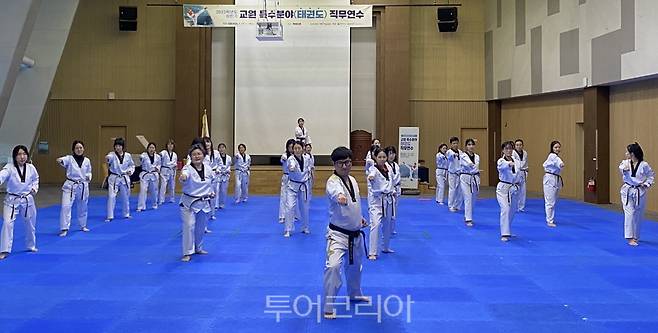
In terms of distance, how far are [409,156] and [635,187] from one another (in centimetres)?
905

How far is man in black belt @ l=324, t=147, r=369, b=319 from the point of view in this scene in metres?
4.79

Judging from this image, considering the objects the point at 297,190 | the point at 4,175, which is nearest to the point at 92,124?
the point at 297,190

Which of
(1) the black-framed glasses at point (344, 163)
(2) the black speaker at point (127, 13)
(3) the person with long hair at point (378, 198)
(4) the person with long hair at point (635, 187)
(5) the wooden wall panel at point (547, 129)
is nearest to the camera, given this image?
(1) the black-framed glasses at point (344, 163)

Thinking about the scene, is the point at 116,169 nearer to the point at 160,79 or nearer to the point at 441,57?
the point at 160,79

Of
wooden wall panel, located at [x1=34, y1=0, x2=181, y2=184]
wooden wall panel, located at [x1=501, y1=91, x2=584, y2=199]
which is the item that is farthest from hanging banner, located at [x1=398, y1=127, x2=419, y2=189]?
wooden wall panel, located at [x1=34, y1=0, x2=181, y2=184]

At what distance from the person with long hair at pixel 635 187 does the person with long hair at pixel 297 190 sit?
16.6 ft

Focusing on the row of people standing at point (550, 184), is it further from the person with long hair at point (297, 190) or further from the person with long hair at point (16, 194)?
the person with long hair at point (16, 194)

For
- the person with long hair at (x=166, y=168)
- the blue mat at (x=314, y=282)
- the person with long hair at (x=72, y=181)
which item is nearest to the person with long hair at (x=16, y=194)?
the blue mat at (x=314, y=282)

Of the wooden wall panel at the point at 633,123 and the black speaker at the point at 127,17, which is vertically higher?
the black speaker at the point at 127,17

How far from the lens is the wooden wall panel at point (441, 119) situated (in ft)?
67.1

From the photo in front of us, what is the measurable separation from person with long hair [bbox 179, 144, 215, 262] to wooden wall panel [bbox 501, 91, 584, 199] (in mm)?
11854

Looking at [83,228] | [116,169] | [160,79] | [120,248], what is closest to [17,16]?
[116,169]

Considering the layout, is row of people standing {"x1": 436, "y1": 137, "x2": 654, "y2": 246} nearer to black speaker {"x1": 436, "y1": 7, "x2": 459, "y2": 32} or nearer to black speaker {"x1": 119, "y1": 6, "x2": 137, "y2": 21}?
black speaker {"x1": 436, "y1": 7, "x2": 459, "y2": 32}

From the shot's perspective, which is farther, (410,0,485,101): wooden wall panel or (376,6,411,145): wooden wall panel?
(410,0,485,101): wooden wall panel
